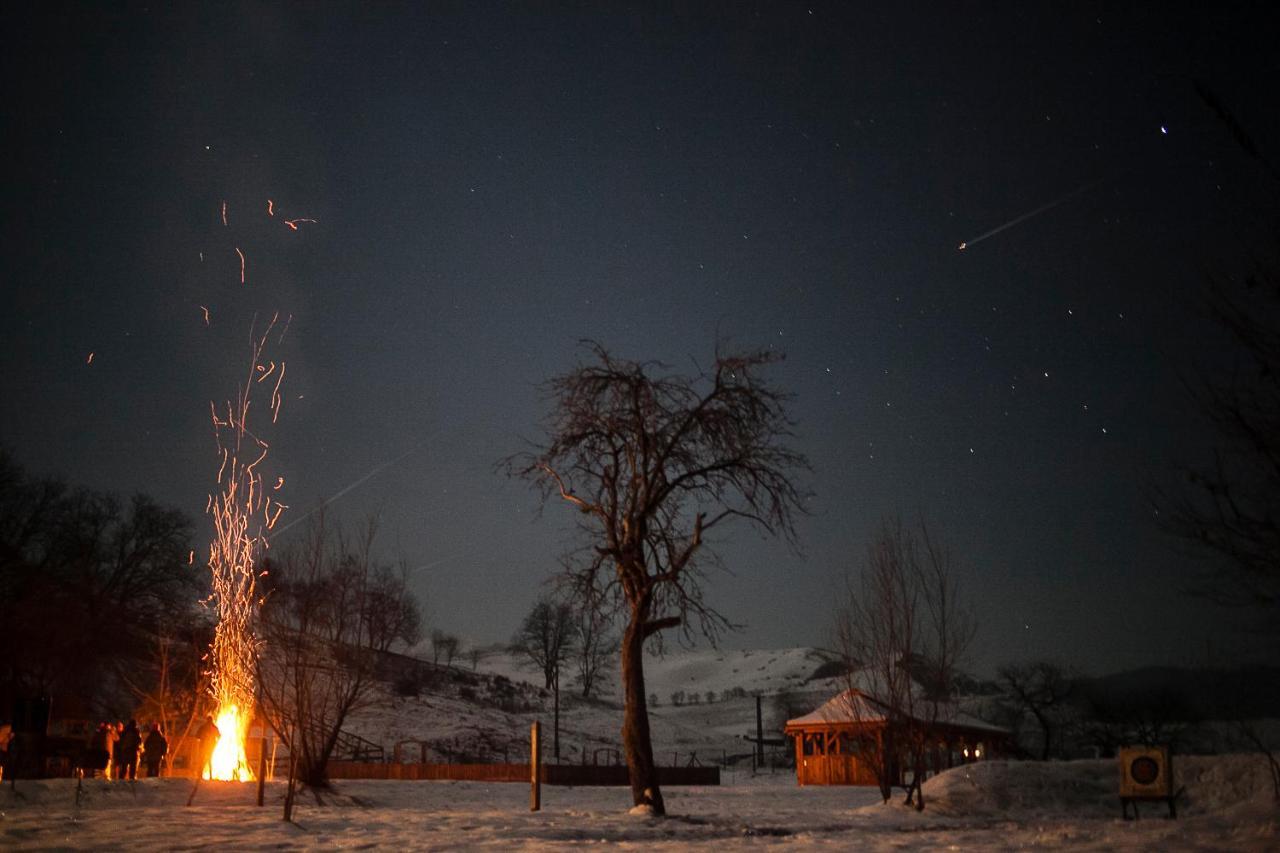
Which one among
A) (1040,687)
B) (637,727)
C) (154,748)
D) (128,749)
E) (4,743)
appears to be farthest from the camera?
(1040,687)

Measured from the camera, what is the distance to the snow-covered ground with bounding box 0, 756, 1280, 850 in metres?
12.1

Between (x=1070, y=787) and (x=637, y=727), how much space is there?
10784mm

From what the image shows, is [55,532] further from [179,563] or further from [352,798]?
[352,798]

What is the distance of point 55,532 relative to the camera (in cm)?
5384

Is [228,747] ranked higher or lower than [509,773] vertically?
higher

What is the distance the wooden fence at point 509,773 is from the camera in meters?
39.1

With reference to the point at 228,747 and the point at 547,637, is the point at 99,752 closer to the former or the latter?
the point at 228,747

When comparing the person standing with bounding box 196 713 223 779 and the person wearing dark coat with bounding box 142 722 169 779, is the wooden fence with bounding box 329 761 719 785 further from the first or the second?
the person wearing dark coat with bounding box 142 722 169 779

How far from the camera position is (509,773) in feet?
138

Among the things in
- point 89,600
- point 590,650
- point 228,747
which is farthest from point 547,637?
point 228,747

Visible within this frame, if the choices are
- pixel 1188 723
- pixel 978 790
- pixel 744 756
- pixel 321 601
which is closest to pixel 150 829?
pixel 321 601

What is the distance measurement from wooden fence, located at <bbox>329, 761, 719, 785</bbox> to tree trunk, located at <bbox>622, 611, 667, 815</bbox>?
22936 mm

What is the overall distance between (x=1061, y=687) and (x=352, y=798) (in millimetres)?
57401

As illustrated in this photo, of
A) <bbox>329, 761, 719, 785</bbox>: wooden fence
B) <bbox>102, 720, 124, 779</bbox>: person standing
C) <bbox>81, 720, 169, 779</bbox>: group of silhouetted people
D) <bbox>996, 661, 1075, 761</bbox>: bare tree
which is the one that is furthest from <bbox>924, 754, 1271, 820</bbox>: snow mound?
<bbox>996, 661, 1075, 761</bbox>: bare tree
